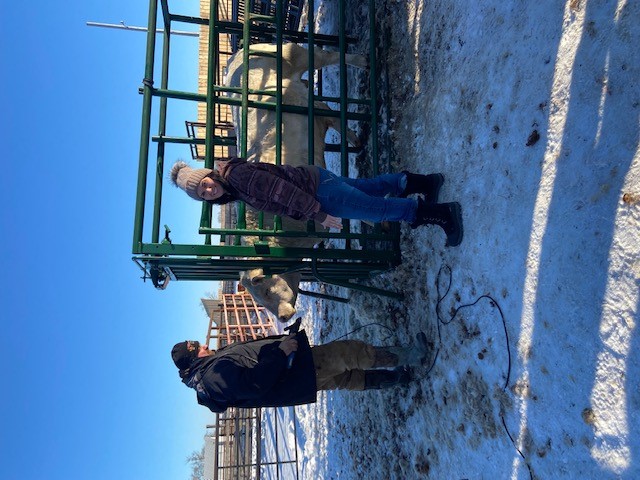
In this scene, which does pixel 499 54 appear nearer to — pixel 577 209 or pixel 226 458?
pixel 577 209

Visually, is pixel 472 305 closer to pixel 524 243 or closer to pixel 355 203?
pixel 524 243

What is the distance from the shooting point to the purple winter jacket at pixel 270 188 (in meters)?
3.86

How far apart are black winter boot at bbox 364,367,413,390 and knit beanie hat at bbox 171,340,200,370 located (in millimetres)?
1818

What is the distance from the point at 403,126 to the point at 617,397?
11.9 feet

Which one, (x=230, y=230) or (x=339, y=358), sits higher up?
(x=230, y=230)

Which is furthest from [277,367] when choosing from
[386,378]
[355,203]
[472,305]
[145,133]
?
[145,133]

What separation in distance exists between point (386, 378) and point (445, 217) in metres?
2.01

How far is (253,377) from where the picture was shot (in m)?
4.46

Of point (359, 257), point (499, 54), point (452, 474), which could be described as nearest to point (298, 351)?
point (359, 257)

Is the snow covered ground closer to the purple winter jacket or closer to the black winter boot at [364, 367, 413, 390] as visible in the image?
the black winter boot at [364, 367, 413, 390]

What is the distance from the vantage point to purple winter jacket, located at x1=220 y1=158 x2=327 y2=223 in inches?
152

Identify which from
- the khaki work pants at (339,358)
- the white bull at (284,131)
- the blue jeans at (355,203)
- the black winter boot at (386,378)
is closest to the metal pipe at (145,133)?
the white bull at (284,131)

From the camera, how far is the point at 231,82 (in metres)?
6.02

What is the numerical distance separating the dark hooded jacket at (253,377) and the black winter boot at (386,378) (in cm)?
89
